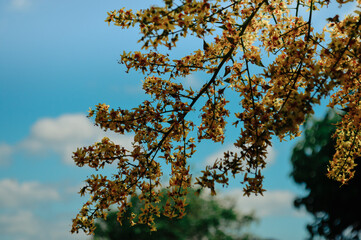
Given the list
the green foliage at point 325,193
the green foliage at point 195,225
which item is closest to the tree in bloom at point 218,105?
the green foliage at point 325,193

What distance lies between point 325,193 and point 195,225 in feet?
13.8

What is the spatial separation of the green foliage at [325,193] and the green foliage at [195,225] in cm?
266

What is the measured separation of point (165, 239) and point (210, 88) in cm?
840

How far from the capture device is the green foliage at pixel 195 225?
1075 centimetres

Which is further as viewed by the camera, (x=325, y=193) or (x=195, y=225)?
(x=195, y=225)

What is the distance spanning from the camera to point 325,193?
8656 mm

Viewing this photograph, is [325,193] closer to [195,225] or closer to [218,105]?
[195,225]

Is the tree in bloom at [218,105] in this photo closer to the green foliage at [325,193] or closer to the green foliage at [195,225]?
the green foliage at [325,193]

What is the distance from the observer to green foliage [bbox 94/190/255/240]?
35.3 feet

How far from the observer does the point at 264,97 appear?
297 centimetres

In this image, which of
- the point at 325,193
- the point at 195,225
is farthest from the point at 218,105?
the point at 195,225

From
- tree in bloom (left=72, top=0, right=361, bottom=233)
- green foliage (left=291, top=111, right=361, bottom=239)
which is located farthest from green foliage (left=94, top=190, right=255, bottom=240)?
tree in bloom (left=72, top=0, right=361, bottom=233)

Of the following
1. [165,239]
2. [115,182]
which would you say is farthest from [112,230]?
[115,182]

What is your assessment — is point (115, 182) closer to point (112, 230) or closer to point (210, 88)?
point (210, 88)
